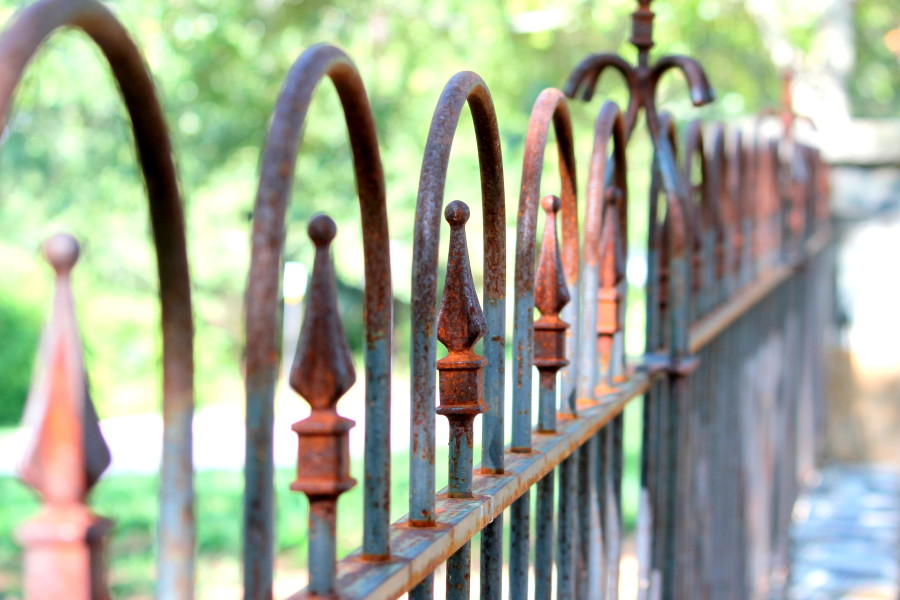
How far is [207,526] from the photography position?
7184 mm

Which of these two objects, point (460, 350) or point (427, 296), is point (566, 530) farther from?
point (427, 296)

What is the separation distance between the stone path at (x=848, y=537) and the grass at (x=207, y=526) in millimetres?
2492

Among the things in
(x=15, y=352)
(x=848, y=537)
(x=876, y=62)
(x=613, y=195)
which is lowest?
(x=848, y=537)

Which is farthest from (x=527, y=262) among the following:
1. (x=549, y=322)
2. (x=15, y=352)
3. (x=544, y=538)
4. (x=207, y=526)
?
(x=15, y=352)

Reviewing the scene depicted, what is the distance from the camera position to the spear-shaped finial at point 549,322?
1.33m

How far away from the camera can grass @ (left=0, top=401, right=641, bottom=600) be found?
645 cm

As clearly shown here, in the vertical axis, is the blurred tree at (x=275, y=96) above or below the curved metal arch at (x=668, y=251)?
above

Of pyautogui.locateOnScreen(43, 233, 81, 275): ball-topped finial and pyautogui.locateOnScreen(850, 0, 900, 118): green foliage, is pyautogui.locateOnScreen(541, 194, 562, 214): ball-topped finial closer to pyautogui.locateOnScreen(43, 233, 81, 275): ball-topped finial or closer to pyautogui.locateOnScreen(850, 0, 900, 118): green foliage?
pyautogui.locateOnScreen(43, 233, 81, 275): ball-topped finial

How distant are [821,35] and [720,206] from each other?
6.40 m

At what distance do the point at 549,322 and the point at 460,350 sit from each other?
0.99 feet

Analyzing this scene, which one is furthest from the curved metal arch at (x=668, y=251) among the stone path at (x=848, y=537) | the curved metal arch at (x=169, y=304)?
the stone path at (x=848, y=537)

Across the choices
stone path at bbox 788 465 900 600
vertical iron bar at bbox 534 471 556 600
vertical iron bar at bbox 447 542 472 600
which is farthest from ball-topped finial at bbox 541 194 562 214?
stone path at bbox 788 465 900 600

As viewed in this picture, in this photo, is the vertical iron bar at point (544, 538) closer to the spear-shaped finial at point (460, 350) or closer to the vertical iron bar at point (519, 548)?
the vertical iron bar at point (519, 548)

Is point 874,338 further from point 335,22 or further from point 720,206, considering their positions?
point 335,22
